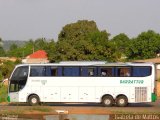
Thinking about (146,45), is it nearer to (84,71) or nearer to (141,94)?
(141,94)

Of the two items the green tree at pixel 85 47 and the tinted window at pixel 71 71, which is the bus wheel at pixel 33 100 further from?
the green tree at pixel 85 47

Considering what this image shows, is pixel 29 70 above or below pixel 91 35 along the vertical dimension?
below

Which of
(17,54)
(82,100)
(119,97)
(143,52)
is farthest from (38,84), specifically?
(17,54)

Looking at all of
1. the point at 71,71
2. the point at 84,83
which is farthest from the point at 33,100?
the point at 84,83

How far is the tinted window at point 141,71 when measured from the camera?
31219mm

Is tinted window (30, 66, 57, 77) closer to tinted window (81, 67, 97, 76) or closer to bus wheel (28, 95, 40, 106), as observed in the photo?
bus wheel (28, 95, 40, 106)

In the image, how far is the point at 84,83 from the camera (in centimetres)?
3180

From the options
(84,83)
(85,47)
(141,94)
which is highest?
(85,47)

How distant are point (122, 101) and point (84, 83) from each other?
266cm

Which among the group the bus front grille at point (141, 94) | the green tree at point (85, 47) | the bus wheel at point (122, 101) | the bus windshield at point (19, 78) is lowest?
the bus wheel at point (122, 101)

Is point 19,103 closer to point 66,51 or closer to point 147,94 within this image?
point 147,94

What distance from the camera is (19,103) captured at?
113 feet

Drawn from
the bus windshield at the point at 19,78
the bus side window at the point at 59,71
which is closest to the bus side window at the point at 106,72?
the bus side window at the point at 59,71

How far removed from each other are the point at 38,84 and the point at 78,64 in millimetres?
2806
